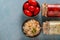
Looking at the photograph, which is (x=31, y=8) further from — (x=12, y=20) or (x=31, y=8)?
(x=12, y=20)

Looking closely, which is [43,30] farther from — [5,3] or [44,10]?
[5,3]

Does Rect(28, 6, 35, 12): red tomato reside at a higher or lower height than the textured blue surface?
higher

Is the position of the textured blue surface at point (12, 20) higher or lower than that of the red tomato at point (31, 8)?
lower

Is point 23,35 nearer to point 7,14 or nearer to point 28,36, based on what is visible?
point 28,36

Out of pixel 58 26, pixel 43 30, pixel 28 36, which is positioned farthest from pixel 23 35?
pixel 58 26

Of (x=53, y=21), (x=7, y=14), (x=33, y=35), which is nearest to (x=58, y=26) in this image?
(x=53, y=21)

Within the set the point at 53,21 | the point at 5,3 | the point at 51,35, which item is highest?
the point at 5,3

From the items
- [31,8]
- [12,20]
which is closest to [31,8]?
[31,8]

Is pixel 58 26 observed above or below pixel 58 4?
below
